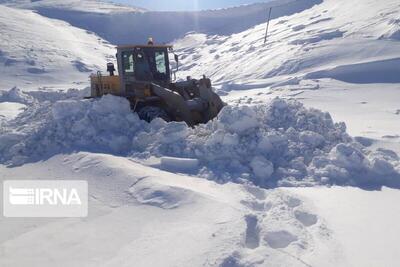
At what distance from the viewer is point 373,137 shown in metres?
9.14

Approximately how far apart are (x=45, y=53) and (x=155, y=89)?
25.0m

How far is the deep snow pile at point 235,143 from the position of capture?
21.8 ft

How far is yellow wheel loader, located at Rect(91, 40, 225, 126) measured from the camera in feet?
30.0

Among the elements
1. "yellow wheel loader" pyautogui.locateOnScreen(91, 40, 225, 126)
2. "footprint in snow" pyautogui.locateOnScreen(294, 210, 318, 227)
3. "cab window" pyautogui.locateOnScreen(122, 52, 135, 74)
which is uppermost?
"cab window" pyautogui.locateOnScreen(122, 52, 135, 74)

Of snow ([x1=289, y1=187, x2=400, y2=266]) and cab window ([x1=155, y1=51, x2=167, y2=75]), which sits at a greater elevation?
cab window ([x1=155, y1=51, x2=167, y2=75])

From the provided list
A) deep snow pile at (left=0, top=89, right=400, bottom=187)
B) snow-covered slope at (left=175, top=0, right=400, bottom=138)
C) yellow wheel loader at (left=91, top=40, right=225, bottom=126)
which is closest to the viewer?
deep snow pile at (left=0, top=89, right=400, bottom=187)

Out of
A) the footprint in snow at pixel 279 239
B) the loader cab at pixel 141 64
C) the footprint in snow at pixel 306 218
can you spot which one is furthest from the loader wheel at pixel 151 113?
the footprint in snow at pixel 279 239

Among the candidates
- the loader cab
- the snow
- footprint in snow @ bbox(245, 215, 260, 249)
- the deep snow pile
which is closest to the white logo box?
the deep snow pile

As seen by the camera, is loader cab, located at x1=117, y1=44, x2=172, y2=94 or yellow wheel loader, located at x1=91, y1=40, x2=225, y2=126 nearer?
yellow wheel loader, located at x1=91, y1=40, x2=225, y2=126

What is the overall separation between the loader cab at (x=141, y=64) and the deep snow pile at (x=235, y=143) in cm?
144

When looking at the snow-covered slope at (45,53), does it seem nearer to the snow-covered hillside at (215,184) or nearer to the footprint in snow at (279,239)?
the snow-covered hillside at (215,184)

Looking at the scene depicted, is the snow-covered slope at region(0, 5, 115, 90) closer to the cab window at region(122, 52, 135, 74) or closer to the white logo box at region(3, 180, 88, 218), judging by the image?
the cab window at region(122, 52, 135, 74)

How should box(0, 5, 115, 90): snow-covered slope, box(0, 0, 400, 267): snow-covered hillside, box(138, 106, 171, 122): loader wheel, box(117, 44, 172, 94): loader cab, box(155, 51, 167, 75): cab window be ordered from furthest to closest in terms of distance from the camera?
box(0, 5, 115, 90): snow-covered slope, box(155, 51, 167, 75): cab window, box(117, 44, 172, 94): loader cab, box(138, 106, 171, 122): loader wheel, box(0, 0, 400, 267): snow-covered hillside

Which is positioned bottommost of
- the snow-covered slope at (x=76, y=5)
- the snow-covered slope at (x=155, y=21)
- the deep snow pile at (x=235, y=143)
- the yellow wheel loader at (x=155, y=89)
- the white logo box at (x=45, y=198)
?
the white logo box at (x=45, y=198)
